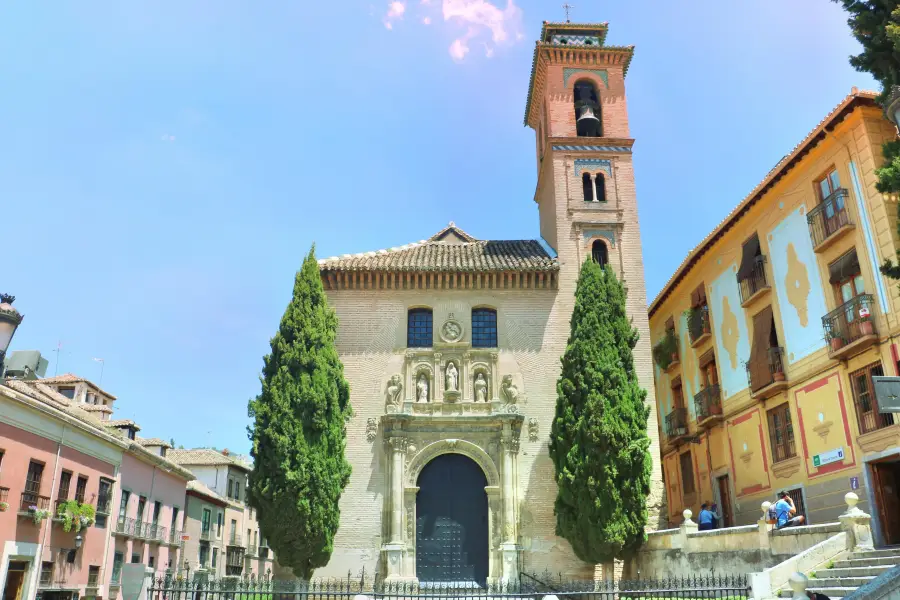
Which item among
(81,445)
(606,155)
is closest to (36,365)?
(81,445)

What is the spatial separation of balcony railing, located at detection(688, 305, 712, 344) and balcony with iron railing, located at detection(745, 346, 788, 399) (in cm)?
347

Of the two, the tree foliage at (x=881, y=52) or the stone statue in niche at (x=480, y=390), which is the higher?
the tree foliage at (x=881, y=52)

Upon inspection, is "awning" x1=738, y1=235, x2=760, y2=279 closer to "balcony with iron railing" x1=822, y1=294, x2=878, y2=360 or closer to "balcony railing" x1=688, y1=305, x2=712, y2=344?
"balcony railing" x1=688, y1=305, x2=712, y2=344

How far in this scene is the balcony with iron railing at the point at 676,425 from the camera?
27.7m

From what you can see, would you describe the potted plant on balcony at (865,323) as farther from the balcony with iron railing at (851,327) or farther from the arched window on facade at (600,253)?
the arched window on facade at (600,253)

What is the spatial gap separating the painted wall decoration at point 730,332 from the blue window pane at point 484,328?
25.3 ft

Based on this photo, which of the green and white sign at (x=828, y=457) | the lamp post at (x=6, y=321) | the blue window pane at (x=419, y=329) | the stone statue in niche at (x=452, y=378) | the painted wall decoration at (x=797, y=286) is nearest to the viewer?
the lamp post at (x=6, y=321)

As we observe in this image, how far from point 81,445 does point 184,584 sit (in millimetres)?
14087

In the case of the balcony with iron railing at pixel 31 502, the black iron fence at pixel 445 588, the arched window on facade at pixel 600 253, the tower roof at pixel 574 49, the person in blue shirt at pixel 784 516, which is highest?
the tower roof at pixel 574 49

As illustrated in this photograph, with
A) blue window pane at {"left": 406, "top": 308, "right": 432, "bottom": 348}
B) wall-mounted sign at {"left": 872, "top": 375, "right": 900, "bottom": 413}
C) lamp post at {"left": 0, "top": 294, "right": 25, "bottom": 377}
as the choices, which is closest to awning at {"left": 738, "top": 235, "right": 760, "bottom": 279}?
blue window pane at {"left": 406, "top": 308, "right": 432, "bottom": 348}

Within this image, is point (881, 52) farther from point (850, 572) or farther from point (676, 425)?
point (676, 425)

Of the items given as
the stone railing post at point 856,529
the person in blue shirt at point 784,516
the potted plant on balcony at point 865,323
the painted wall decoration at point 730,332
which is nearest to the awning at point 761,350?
the painted wall decoration at point 730,332

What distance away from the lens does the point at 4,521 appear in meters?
20.4

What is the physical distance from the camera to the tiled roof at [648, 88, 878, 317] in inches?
675
